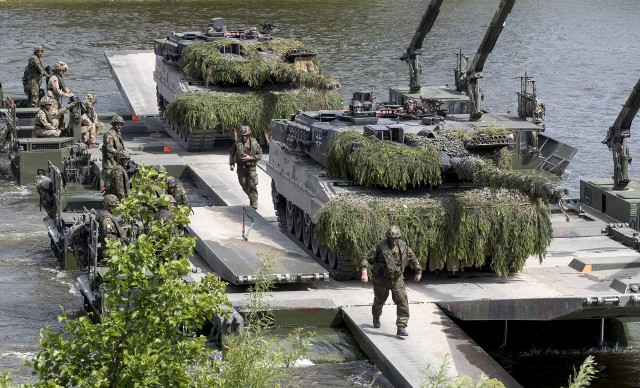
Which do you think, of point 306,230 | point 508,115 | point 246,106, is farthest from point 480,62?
point 306,230

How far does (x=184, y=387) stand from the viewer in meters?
10.3

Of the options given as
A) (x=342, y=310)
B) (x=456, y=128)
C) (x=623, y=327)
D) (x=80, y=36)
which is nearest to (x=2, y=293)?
(x=342, y=310)

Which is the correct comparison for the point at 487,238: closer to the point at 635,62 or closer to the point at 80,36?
the point at 635,62

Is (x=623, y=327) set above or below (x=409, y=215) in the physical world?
below

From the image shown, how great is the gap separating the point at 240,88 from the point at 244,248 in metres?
10.6

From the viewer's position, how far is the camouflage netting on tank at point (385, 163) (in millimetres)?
19031

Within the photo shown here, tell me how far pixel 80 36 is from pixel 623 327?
119 feet

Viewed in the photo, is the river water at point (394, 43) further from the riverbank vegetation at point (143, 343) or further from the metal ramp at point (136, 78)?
the riverbank vegetation at point (143, 343)

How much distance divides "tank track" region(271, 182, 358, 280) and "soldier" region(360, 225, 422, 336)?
5.90 ft

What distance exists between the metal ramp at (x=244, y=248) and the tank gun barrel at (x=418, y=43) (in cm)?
1156

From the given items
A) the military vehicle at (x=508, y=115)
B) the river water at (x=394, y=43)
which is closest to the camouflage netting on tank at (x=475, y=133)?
the military vehicle at (x=508, y=115)

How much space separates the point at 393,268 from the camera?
1661cm

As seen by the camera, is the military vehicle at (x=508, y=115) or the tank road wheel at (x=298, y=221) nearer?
the tank road wheel at (x=298, y=221)

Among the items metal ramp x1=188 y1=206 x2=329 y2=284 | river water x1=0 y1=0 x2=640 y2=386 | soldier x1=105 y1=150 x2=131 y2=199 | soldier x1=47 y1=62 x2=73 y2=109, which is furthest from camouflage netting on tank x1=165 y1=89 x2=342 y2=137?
soldier x1=105 y1=150 x2=131 y2=199
